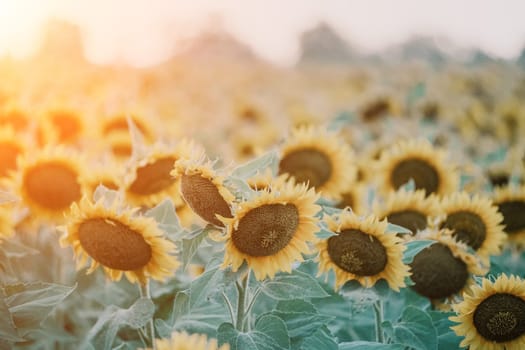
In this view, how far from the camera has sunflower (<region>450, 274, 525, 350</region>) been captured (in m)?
1.95

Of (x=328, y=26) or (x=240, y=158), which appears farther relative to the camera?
(x=328, y=26)

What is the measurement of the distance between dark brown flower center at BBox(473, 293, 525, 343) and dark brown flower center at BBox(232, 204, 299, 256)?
0.61m

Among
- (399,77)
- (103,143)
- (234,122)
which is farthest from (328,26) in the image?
(103,143)

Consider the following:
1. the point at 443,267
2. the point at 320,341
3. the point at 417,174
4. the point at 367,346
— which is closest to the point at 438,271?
the point at 443,267

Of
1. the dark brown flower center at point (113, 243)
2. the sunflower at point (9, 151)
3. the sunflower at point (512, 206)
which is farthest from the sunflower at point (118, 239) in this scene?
the sunflower at point (512, 206)

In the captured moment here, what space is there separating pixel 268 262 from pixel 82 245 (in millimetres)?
529

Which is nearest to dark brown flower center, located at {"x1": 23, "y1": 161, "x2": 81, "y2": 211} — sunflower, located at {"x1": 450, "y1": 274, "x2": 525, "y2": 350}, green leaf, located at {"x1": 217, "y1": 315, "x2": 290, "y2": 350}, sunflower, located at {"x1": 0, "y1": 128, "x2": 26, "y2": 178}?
sunflower, located at {"x1": 0, "y1": 128, "x2": 26, "y2": 178}

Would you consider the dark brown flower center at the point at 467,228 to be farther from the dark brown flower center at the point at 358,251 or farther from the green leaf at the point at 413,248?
the dark brown flower center at the point at 358,251

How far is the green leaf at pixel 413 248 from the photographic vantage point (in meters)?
2.05

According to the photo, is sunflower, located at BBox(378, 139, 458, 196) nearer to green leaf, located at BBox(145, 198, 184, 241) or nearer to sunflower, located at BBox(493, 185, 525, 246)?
sunflower, located at BBox(493, 185, 525, 246)

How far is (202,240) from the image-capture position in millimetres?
1849

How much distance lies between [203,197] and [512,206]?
166 centimetres

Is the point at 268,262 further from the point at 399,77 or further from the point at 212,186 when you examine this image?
the point at 399,77

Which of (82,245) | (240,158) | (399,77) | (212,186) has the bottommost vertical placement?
(399,77)
